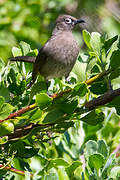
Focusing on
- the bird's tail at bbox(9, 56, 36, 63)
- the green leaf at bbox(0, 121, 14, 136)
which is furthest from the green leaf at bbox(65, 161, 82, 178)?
the bird's tail at bbox(9, 56, 36, 63)

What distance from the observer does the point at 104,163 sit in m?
1.44

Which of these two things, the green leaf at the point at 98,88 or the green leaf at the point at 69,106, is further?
the green leaf at the point at 98,88

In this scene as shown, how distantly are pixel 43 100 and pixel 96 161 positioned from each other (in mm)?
369

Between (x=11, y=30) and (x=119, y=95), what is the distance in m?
2.37

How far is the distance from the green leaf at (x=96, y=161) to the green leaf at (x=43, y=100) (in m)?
0.31

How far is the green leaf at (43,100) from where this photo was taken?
46.9 inches

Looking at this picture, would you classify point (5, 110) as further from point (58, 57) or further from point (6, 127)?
point (58, 57)

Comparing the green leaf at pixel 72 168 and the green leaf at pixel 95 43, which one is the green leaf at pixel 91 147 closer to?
the green leaf at pixel 72 168

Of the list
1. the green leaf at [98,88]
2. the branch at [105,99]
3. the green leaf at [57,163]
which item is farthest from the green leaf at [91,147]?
the branch at [105,99]

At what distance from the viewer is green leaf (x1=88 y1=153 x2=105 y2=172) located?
4.59ft

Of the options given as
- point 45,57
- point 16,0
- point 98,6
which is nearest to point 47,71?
point 45,57

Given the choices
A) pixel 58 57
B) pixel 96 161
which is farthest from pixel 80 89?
pixel 58 57

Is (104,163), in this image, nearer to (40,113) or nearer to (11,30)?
(40,113)

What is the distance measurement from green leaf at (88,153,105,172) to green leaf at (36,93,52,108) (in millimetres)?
308
